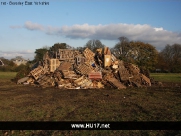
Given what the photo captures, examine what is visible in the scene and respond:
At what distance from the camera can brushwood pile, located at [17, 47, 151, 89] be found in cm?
1860

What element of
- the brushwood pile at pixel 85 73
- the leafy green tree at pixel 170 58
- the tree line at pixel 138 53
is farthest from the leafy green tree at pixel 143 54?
the brushwood pile at pixel 85 73

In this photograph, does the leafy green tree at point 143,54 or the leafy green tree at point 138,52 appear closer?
the leafy green tree at point 138,52

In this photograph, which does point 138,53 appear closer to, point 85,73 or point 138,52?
point 138,52

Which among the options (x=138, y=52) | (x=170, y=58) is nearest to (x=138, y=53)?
(x=138, y=52)

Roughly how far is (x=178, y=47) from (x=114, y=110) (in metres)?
49.4

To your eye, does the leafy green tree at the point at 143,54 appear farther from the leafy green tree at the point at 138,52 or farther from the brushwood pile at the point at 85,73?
the brushwood pile at the point at 85,73

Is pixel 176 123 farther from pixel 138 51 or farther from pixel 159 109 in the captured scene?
pixel 138 51

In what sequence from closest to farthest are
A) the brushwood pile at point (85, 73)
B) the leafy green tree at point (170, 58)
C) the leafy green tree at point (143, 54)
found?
the brushwood pile at point (85, 73) < the leafy green tree at point (143, 54) < the leafy green tree at point (170, 58)

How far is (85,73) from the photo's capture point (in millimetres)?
19141

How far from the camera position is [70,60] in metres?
21.6

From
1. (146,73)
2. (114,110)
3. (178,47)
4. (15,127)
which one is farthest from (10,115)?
(178,47)

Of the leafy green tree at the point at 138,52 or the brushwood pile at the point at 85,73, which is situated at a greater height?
the leafy green tree at the point at 138,52

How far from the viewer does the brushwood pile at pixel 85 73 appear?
61.0 feet

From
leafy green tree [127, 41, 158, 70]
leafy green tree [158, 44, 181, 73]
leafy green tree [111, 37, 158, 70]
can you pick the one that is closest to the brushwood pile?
leafy green tree [111, 37, 158, 70]
